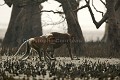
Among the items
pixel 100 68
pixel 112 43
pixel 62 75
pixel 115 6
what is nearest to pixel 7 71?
pixel 62 75

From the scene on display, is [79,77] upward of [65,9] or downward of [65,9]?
downward

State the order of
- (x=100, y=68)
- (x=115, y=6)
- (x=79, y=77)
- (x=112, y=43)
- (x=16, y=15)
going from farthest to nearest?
(x=16, y=15) < (x=115, y=6) < (x=112, y=43) < (x=100, y=68) < (x=79, y=77)

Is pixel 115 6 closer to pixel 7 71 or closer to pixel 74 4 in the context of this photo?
pixel 74 4

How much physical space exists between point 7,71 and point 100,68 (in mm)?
2908

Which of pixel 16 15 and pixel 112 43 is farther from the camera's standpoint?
A: pixel 16 15

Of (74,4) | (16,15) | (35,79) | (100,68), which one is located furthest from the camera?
(16,15)

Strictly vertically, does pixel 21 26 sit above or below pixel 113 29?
above

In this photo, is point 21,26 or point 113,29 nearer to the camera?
point 113,29

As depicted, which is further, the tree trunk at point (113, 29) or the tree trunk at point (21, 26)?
the tree trunk at point (21, 26)

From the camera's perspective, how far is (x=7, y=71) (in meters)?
10.8

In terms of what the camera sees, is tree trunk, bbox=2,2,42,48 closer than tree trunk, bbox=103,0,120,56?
No

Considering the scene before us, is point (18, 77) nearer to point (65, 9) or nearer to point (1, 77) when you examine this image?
point (1, 77)

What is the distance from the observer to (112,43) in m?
19.8

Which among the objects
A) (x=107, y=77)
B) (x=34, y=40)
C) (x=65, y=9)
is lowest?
(x=107, y=77)
